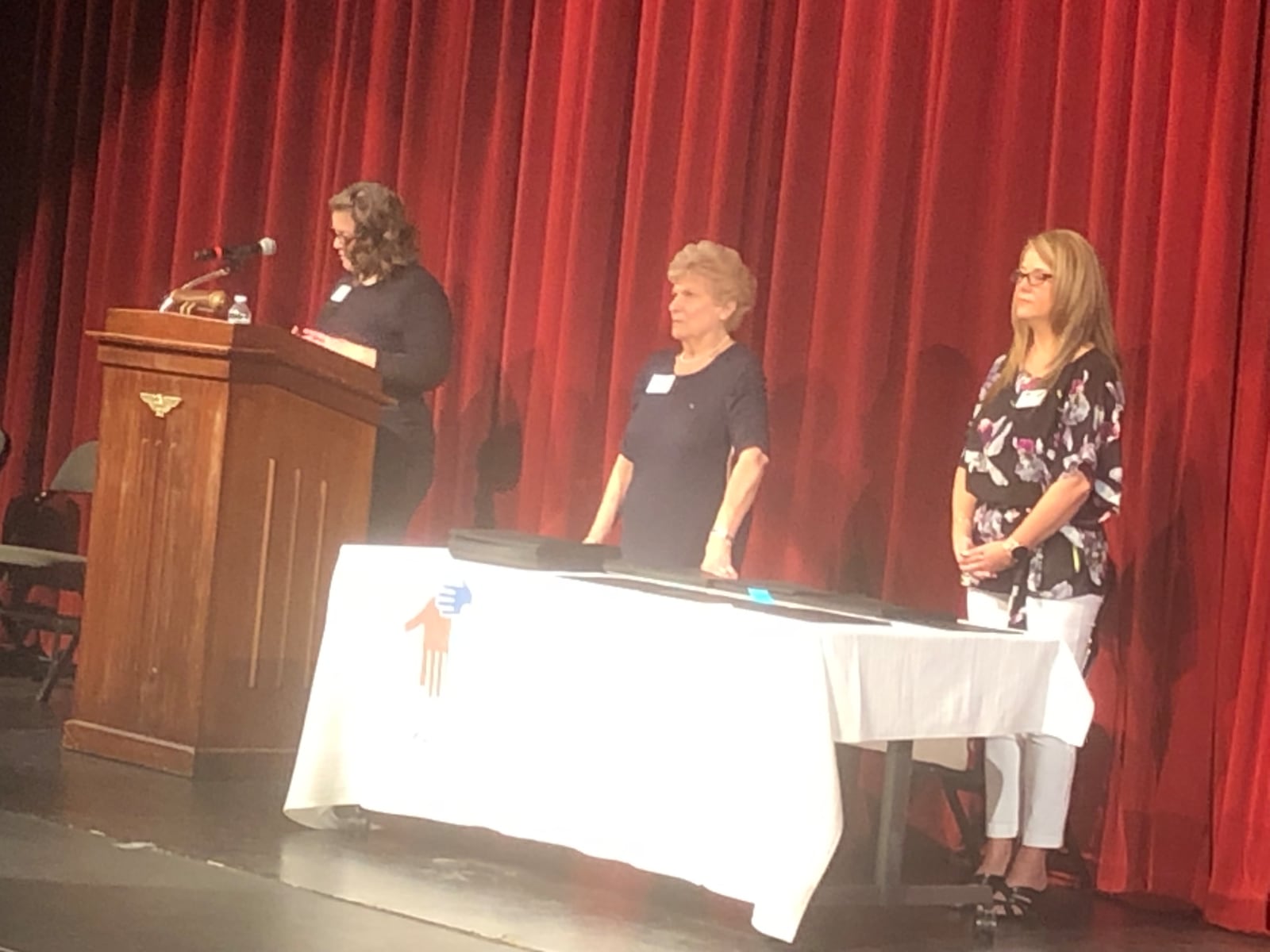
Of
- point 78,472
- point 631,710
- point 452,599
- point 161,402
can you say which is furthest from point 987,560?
point 78,472

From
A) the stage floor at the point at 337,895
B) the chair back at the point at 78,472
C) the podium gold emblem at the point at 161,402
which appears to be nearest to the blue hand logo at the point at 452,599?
the stage floor at the point at 337,895

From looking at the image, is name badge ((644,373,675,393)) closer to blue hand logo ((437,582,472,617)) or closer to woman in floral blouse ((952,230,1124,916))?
woman in floral blouse ((952,230,1124,916))

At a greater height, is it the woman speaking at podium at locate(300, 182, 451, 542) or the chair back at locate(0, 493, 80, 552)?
the woman speaking at podium at locate(300, 182, 451, 542)

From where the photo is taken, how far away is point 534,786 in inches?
138

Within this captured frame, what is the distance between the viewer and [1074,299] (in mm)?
3891

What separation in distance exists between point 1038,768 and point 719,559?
0.81 meters

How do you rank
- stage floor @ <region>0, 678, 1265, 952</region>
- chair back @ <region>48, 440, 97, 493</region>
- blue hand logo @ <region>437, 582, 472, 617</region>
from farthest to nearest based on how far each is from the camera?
chair back @ <region>48, 440, 97, 493</region> → blue hand logo @ <region>437, 582, 472, 617</region> → stage floor @ <region>0, 678, 1265, 952</region>

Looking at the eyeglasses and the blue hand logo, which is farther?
the eyeglasses

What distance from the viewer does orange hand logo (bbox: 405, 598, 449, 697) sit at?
12.0 ft

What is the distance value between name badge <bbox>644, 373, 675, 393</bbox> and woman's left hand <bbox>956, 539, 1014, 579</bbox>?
823mm

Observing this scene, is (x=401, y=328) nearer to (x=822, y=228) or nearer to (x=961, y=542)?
(x=822, y=228)

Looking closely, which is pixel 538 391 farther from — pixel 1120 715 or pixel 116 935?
pixel 116 935

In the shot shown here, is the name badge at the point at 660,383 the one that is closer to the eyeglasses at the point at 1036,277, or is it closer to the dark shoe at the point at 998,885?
the eyeglasses at the point at 1036,277

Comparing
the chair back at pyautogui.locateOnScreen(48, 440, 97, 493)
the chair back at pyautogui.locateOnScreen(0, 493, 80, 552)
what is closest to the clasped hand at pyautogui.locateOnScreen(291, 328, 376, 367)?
the chair back at pyautogui.locateOnScreen(48, 440, 97, 493)
